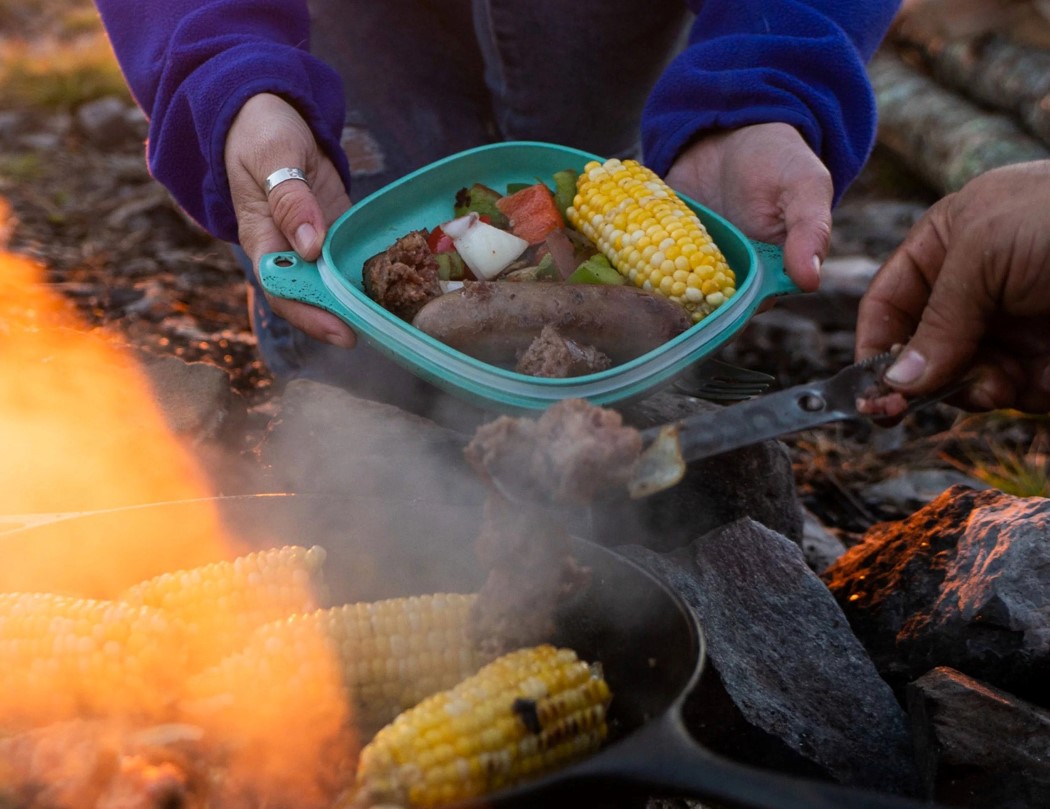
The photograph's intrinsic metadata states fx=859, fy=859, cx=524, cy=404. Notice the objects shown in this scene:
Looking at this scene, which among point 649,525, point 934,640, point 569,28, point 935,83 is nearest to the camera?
point 934,640

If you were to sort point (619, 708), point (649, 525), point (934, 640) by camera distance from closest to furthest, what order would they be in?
point (619, 708)
point (934, 640)
point (649, 525)

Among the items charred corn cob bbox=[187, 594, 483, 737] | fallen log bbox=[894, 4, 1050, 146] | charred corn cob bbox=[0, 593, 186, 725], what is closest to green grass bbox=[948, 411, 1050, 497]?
charred corn cob bbox=[187, 594, 483, 737]

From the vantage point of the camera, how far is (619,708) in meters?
1.59

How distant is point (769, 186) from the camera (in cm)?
279

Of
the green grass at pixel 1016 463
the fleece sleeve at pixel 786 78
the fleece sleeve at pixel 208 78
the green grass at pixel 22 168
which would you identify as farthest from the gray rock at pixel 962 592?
the green grass at pixel 22 168

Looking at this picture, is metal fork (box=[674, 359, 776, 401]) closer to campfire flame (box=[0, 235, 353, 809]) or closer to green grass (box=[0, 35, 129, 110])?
campfire flame (box=[0, 235, 353, 809])

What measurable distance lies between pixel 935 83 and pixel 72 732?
808cm

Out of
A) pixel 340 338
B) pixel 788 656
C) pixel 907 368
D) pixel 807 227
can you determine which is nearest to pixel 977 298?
pixel 907 368

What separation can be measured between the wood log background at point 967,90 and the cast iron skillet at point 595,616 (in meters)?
5.32

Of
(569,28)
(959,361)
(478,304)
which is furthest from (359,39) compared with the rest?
(959,361)

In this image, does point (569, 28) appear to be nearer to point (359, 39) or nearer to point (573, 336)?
point (359, 39)

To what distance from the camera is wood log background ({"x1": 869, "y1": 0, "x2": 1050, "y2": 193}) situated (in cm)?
603

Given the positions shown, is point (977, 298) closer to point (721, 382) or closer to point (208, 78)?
point (721, 382)

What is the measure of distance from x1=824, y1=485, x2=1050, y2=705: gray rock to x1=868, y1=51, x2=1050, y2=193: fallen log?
4.16m
